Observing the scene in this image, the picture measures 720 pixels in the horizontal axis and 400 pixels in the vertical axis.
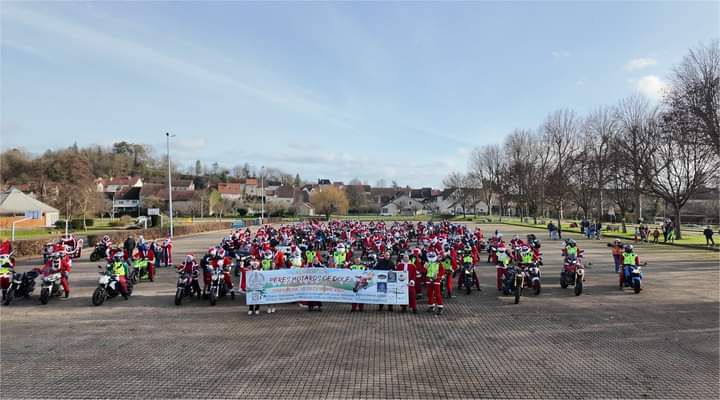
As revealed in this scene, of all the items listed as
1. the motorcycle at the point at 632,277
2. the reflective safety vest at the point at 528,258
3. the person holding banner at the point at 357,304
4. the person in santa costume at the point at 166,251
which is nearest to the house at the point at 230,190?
the person in santa costume at the point at 166,251

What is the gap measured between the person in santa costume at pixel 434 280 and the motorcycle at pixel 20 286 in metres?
13.4

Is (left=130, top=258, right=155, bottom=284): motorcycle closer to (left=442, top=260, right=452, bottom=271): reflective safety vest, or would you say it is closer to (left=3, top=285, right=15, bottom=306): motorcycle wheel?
(left=3, top=285, right=15, bottom=306): motorcycle wheel

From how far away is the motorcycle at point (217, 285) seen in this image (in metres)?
13.3

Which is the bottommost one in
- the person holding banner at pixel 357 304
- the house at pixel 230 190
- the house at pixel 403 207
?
the person holding banner at pixel 357 304

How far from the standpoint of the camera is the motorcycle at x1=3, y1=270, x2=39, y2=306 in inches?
541

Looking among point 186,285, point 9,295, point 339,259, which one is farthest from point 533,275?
point 9,295

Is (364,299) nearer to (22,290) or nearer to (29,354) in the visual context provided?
(29,354)

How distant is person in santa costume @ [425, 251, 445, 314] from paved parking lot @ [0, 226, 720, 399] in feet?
1.49

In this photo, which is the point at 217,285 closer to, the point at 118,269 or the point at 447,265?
the point at 118,269

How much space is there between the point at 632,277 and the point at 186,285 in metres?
15.6

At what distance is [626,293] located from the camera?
48.4 feet

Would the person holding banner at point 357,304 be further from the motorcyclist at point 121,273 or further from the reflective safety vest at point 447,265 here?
the motorcyclist at point 121,273

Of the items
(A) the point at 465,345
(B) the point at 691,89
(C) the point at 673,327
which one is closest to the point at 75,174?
(A) the point at 465,345

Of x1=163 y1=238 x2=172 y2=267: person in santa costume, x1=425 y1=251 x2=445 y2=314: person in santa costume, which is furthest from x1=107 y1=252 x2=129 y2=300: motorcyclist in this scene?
x1=425 y1=251 x2=445 y2=314: person in santa costume
